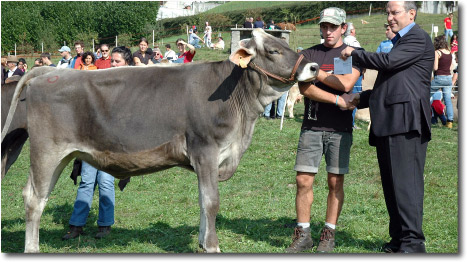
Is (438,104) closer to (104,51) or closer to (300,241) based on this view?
(104,51)

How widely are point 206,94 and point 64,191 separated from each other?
4789 millimetres

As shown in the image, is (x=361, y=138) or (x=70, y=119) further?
(x=361, y=138)

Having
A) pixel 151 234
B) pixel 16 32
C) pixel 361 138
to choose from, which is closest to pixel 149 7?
pixel 16 32

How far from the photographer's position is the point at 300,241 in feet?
20.3

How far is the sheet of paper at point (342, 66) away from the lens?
583 cm

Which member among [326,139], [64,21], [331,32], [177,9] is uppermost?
[177,9]

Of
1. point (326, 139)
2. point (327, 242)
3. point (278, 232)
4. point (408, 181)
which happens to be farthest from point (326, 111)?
point (278, 232)

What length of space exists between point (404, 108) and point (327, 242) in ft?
5.67

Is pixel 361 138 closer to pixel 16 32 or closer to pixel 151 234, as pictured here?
pixel 151 234

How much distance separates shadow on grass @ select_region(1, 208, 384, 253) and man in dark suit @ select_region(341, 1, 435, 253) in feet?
2.82

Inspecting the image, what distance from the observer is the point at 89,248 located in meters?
6.45

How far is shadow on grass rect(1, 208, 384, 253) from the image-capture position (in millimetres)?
6492

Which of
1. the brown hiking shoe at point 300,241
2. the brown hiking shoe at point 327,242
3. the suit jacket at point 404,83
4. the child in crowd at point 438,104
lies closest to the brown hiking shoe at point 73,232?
the brown hiking shoe at point 300,241

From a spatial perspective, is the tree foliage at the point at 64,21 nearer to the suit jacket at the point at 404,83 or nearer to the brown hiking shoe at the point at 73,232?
the brown hiking shoe at the point at 73,232
